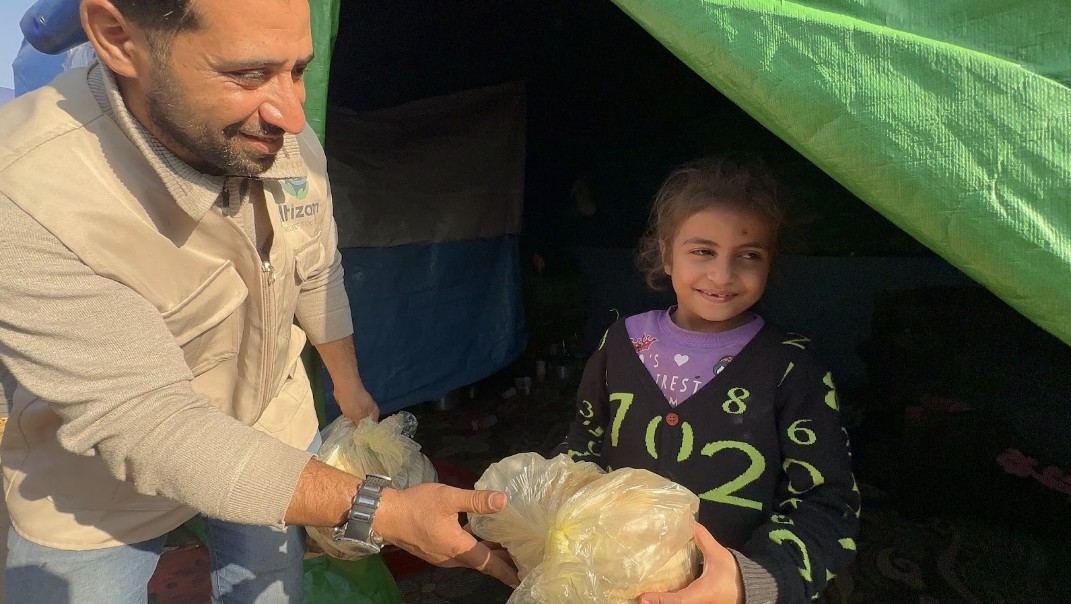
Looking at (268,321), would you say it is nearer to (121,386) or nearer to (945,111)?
(121,386)

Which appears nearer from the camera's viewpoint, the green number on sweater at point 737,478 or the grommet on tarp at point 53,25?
the green number on sweater at point 737,478

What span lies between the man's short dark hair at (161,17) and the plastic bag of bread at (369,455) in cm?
96

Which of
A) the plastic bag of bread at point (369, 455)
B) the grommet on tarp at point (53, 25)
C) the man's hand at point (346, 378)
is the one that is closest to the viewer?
the plastic bag of bread at point (369, 455)

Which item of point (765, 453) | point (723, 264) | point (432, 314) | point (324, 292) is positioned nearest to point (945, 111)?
point (723, 264)

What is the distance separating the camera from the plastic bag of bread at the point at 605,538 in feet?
3.04

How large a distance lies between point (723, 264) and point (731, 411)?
0.29 metres

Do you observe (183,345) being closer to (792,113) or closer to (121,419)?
(121,419)

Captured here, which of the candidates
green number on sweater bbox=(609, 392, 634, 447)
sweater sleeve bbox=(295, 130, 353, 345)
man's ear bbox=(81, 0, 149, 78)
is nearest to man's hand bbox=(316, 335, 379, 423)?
sweater sleeve bbox=(295, 130, 353, 345)

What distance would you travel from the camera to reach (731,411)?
3.84 feet

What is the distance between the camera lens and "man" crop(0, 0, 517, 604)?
891 mm

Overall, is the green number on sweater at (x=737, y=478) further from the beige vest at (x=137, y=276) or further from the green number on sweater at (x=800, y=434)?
the beige vest at (x=137, y=276)

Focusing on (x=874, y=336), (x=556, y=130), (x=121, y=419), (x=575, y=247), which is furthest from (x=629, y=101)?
(x=121, y=419)

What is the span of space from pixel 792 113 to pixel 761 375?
1.75 ft

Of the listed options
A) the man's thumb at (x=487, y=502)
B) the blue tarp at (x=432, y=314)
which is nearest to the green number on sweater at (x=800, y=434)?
the man's thumb at (x=487, y=502)
